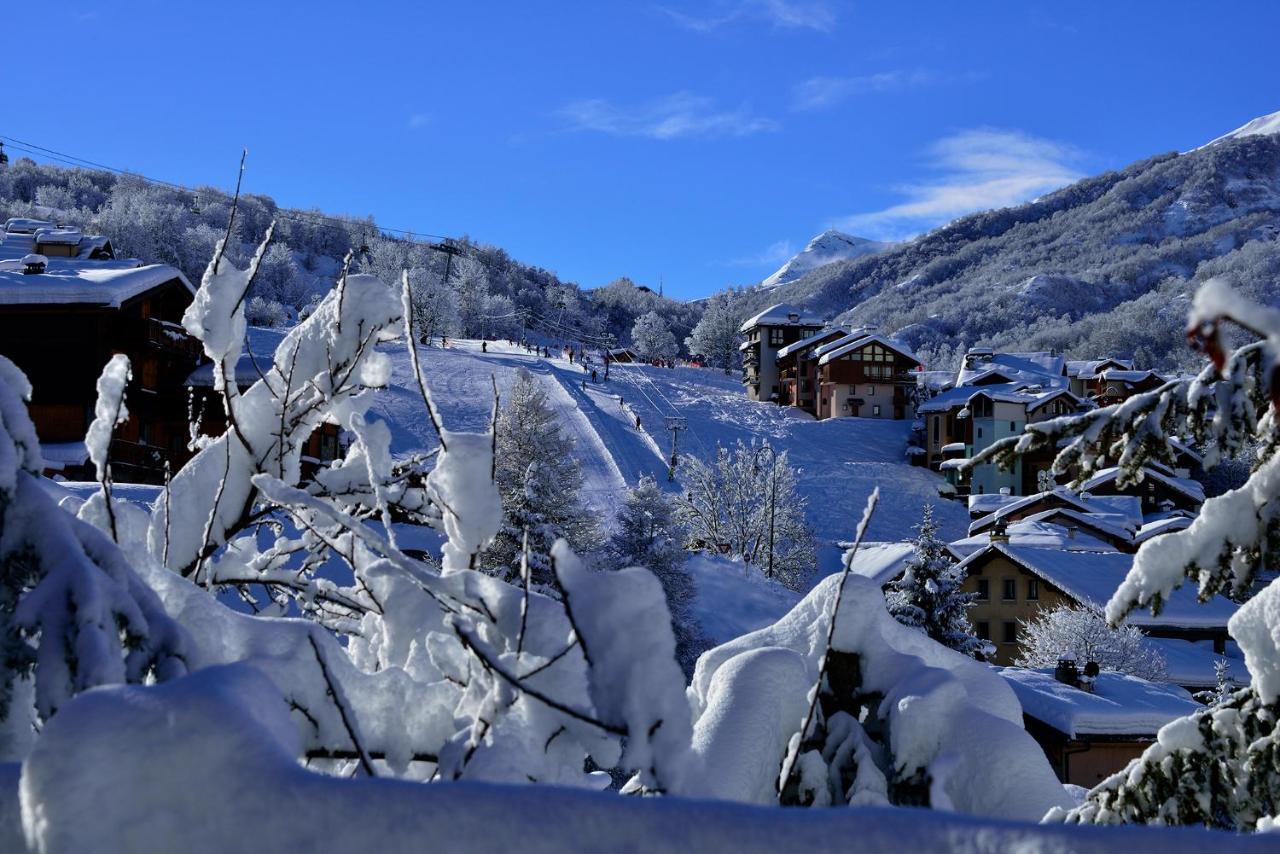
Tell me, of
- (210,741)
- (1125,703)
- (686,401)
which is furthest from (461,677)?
(686,401)

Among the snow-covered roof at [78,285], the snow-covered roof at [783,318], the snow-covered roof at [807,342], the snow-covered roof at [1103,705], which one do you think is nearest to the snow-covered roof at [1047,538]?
the snow-covered roof at [1103,705]

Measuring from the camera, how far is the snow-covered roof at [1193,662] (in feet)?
84.0

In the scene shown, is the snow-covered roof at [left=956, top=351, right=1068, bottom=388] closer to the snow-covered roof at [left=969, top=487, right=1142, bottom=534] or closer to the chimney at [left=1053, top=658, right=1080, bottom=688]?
the snow-covered roof at [left=969, top=487, right=1142, bottom=534]

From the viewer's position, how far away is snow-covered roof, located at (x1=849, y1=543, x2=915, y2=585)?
30984 millimetres

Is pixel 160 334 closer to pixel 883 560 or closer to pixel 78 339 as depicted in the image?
pixel 78 339

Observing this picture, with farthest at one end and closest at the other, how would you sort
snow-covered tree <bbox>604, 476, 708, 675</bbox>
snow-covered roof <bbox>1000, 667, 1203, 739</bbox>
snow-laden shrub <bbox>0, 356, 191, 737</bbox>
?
snow-covered tree <bbox>604, 476, 708, 675</bbox>, snow-covered roof <bbox>1000, 667, 1203, 739</bbox>, snow-laden shrub <bbox>0, 356, 191, 737</bbox>

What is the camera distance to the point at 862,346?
6209 centimetres

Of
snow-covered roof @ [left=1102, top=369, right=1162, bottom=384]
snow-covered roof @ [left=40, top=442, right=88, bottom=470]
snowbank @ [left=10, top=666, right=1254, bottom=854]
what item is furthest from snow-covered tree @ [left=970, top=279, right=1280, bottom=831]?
snow-covered roof @ [left=1102, top=369, right=1162, bottom=384]

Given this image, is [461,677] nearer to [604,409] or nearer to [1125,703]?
[1125,703]

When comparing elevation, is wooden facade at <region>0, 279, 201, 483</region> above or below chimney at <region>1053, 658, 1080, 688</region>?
above

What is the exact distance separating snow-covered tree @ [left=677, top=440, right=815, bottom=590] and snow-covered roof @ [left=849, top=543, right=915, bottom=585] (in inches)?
136

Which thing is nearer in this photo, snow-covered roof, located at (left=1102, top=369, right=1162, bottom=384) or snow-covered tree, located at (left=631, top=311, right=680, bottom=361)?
snow-covered roof, located at (left=1102, top=369, right=1162, bottom=384)

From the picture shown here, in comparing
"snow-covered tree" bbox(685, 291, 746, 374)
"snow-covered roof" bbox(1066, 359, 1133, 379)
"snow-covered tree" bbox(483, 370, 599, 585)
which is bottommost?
"snow-covered tree" bbox(483, 370, 599, 585)

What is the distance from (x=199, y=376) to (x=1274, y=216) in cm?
21762
